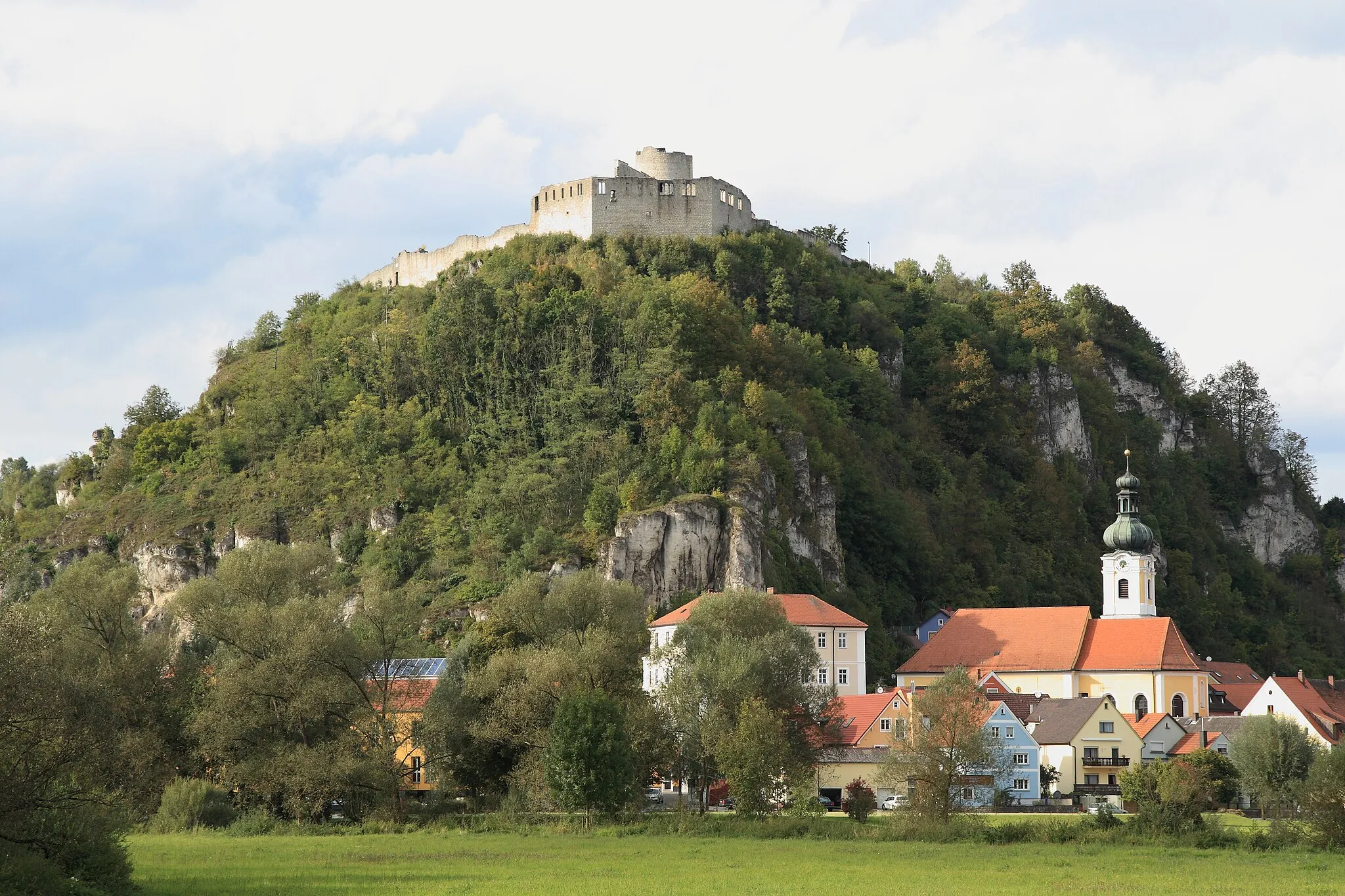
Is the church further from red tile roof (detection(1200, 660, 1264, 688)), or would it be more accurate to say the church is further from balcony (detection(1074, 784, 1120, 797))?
balcony (detection(1074, 784, 1120, 797))

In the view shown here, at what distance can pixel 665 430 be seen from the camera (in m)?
105

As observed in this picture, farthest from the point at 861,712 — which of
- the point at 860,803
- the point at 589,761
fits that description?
the point at 589,761

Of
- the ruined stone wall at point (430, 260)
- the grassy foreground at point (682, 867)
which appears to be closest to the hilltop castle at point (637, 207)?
the ruined stone wall at point (430, 260)

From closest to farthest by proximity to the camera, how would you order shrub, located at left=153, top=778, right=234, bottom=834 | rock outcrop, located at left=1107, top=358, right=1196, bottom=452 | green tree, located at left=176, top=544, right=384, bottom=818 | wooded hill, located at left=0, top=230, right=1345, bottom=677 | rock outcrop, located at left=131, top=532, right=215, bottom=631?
shrub, located at left=153, top=778, right=234, bottom=834 → green tree, located at left=176, top=544, right=384, bottom=818 → wooded hill, located at left=0, top=230, right=1345, bottom=677 → rock outcrop, located at left=131, top=532, right=215, bottom=631 → rock outcrop, located at left=1107, top=358, right=1196, bottom=452

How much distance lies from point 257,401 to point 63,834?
83.2 m

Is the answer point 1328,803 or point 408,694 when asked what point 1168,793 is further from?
point 408,694

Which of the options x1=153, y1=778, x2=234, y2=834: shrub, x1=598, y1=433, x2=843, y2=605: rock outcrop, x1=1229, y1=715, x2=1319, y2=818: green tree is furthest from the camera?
x1=598, y1=433, x2=843, y2=605: rock outcrop

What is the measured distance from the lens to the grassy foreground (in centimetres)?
4281

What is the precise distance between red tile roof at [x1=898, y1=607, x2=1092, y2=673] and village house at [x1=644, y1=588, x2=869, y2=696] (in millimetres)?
4705

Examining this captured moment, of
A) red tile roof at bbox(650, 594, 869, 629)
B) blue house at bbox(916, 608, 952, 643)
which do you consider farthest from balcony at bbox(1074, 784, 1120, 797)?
blue house at bbox(916, 608, 952, 643)

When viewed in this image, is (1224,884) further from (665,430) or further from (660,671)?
(665,430)

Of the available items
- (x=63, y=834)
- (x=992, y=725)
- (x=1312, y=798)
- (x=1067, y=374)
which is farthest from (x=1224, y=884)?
(x=1067, y=374)

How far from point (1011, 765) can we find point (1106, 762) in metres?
9.86

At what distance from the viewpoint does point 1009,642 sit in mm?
101312
